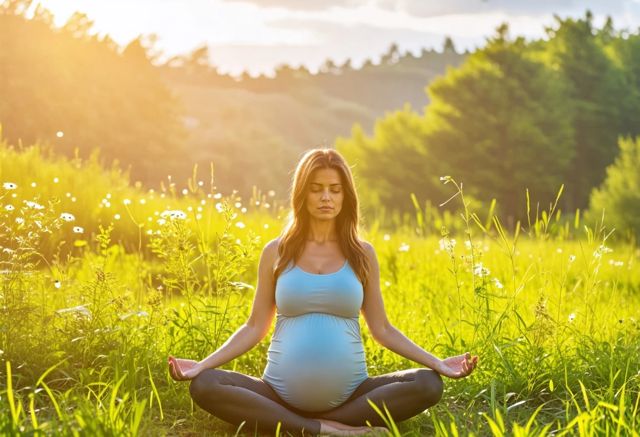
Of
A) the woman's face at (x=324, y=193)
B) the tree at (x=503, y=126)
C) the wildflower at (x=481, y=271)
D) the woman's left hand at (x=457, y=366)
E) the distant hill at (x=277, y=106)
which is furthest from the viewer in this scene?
the distant hill at (x=277, y=106)

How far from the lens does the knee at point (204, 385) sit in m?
4.64

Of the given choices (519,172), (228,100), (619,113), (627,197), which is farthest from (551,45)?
(228,100)

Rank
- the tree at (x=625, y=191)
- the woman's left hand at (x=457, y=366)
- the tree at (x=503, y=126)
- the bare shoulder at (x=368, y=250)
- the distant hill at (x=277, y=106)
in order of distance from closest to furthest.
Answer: the woman's left hand at (x=457, y=366) < the bare shoulder at (x=368, y=250) < the tree at (x=625, y=191) < the tree at (x=503, y=126) < the distant hill at (x=277, y=106)

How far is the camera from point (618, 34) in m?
41.8

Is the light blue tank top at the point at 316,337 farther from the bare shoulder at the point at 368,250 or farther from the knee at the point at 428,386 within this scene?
the knee at the point at 428,386

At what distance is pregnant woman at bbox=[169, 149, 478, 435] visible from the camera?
4.59 m

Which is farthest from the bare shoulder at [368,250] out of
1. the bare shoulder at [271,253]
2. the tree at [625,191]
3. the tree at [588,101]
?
the tree at [588,101]

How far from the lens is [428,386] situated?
15.3 ft

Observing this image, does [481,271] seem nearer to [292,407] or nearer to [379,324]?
[379,324]

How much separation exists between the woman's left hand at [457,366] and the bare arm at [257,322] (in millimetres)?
1028

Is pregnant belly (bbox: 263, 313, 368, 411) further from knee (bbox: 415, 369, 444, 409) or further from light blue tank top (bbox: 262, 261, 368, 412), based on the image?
knee (bbox: 415, 369, 444, 409)

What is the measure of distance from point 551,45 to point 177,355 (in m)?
36.0

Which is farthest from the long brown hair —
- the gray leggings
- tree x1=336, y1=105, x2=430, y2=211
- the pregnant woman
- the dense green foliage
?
tree x1=336, y1=105, x2=430, y2=211

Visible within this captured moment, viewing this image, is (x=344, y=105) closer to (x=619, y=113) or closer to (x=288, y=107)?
(x=288, y=107)
